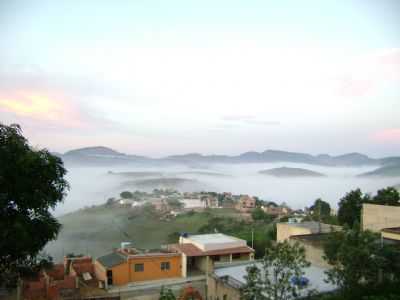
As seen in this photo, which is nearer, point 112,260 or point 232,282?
point 232,282

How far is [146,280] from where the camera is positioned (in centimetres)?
2041

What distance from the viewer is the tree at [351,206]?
29406 millimetres

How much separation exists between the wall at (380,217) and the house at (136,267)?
11287 millimetres

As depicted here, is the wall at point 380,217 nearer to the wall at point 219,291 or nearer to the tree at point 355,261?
the wall at point 219,291

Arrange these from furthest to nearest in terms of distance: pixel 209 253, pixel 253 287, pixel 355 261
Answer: pixel 209 253
pixel 355 261
pixel 253 287

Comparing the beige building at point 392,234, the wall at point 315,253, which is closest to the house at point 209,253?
the wall at point 315,253

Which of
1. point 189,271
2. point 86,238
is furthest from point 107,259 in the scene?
point 86,238

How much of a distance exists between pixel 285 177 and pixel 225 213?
106 metres

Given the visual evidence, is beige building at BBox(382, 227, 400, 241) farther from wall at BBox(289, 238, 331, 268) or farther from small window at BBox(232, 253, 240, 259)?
small window at BBox(232, 253, 240, 259)

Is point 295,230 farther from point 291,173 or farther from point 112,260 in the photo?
point 291,173

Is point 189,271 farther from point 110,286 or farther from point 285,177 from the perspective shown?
point 285,177

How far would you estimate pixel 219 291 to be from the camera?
13914mm

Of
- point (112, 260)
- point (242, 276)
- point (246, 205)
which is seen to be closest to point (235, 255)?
point (112, 260)

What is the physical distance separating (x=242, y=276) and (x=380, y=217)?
12.6 m
